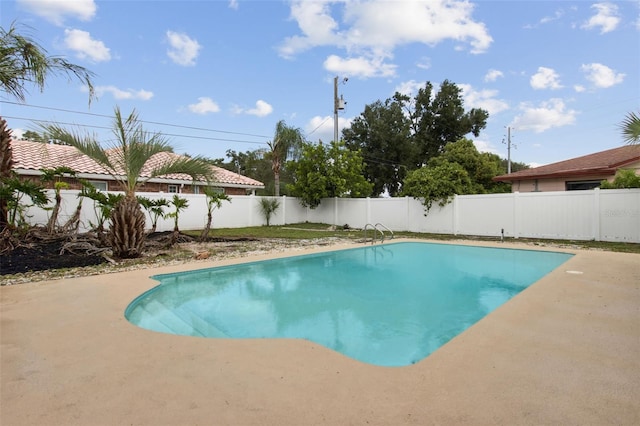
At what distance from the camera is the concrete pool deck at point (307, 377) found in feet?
7.46

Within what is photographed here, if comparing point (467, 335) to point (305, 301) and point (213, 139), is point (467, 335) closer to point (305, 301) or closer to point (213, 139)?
point (305, 301)

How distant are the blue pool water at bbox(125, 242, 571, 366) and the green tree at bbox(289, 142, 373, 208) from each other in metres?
9.14

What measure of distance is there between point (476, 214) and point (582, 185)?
621 cm

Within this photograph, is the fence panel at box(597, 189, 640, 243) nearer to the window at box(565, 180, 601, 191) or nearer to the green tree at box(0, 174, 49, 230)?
the window at box(565, 180, 601, 191)

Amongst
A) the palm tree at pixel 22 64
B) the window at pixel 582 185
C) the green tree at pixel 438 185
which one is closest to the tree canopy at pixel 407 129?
the green tree at pixel 438 185

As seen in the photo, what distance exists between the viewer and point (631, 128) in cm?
784

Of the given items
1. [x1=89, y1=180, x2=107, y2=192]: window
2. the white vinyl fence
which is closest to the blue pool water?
the white vinyl fence

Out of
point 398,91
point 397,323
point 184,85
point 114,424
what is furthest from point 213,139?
point 114,424

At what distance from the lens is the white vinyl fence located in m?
11.6

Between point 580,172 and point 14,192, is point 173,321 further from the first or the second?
point 580,172

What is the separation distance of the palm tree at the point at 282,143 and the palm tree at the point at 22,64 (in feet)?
48.0

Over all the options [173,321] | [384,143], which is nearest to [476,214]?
[173,321]

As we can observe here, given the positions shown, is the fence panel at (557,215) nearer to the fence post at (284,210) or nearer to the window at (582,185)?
the window at (582,185)

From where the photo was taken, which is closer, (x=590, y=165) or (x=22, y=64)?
(x=22, y=64)
